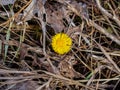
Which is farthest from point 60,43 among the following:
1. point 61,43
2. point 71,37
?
point 71,37

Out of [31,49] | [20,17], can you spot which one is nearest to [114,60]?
[31,49]

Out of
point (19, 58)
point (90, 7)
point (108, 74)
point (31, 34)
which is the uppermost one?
point (90, 7)

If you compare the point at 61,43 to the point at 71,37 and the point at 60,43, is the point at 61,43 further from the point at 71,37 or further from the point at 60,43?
the point at 71,37

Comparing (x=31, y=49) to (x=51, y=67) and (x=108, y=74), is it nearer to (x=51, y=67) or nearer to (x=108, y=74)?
(x=51, y=67)
